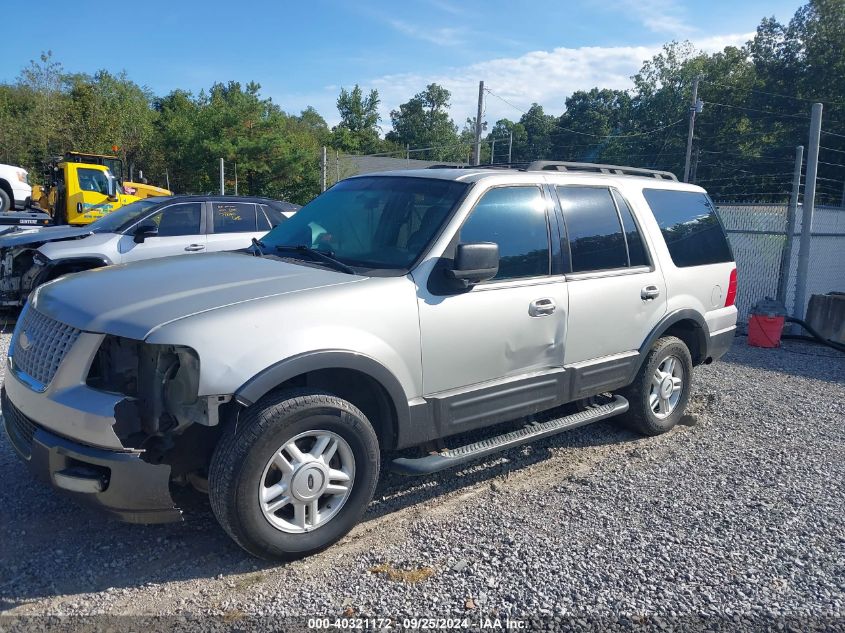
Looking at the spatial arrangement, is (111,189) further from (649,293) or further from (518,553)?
(518,553)

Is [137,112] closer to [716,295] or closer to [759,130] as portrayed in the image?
[759,130]

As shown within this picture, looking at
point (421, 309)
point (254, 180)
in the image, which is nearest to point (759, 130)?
point (254, 180)

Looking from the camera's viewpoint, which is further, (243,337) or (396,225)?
(396,225)

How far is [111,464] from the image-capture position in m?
3.03

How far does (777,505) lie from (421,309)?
2.57 m

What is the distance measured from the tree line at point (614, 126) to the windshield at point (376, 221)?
26033 mm

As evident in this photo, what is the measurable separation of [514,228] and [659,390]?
6.79ft

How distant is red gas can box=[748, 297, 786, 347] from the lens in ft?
30.5

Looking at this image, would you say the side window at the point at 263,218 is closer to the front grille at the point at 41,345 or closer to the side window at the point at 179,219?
the side window at the point at 179,219

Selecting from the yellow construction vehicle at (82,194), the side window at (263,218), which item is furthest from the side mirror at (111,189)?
the side window at (263,218)

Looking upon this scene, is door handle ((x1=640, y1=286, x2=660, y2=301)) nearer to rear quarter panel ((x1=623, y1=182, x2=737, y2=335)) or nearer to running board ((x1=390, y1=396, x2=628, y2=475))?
rear quarter panel ((x1=623, y1=182, x2=737, y2=335))

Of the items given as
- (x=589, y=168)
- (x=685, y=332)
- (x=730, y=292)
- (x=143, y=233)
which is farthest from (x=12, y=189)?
(x=730, y=292)

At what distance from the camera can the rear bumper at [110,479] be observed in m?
3.04

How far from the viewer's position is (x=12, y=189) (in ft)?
61.6
